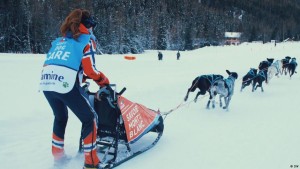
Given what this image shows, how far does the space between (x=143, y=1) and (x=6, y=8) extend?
34.5 meters

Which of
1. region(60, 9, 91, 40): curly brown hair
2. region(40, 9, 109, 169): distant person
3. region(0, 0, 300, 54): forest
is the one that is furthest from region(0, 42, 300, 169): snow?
region(0, 0, 300, 54): forest

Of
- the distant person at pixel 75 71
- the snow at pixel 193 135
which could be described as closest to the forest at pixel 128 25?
the snow at pixel 193 135

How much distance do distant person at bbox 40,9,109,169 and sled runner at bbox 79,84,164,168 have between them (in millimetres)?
242

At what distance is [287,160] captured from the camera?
13.2ft

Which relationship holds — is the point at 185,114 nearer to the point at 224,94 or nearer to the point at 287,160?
the point at 224,94

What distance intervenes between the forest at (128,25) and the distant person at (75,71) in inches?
703

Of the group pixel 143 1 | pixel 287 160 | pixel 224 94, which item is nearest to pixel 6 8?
pixel 143 1

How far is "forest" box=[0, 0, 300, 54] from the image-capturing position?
39.3 m

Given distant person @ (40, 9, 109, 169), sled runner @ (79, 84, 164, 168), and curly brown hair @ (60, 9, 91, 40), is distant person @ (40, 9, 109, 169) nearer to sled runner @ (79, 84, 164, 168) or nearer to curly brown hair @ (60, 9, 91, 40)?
curly brown hair @ (60, 9, 91, 40)

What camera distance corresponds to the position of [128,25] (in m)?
52.9

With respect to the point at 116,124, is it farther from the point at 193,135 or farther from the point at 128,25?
the point at 128,25

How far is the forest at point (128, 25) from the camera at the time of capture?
3931 cm

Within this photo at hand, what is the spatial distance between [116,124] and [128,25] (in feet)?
165

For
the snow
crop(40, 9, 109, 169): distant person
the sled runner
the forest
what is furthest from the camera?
the forest
